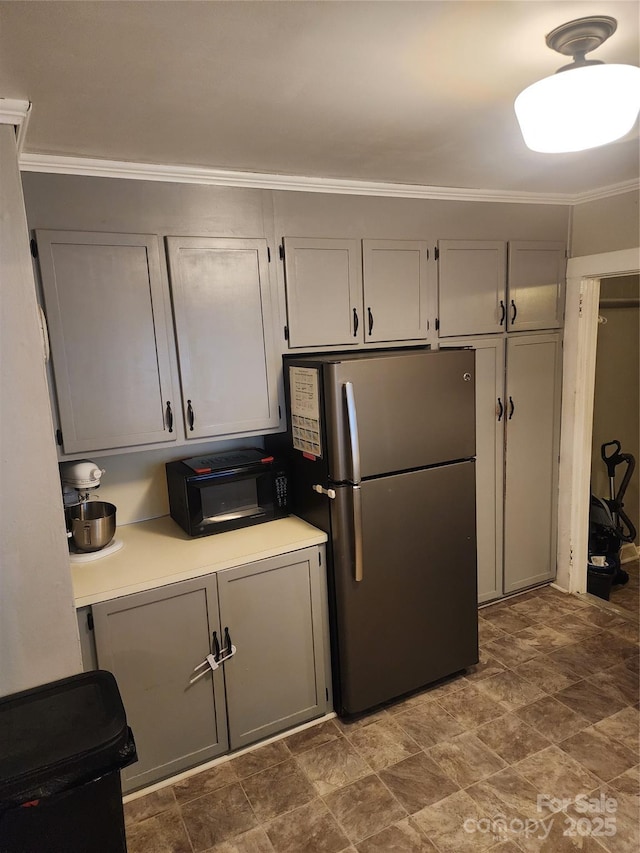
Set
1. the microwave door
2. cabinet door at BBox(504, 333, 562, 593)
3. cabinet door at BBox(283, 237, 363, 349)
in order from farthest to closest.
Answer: cabinet door at BBox(504, 333, 562, 593) → cabinet door at BBox(283, 237, 363, 349) → the microwave door

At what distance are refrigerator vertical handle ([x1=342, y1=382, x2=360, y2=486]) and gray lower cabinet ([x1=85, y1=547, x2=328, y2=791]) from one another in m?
0.39

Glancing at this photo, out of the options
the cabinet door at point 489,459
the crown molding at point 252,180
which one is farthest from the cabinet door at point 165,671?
the cabinet door at point 489,459

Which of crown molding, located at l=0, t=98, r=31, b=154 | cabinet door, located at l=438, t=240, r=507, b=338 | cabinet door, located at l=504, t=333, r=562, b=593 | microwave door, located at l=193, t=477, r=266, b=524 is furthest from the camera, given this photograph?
cabinet door, located at l=504, t=333, r=562, b=593

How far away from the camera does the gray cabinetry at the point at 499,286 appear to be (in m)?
2.93

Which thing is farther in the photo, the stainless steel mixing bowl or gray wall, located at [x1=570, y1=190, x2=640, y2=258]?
gray wall, located at [x1=570, y1=190, x2=640, y2=258]

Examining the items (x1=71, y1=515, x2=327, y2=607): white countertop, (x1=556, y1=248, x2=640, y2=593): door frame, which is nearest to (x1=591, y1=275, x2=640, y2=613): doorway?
(x1=556, y1=248, x2=640, y2=593): door frame

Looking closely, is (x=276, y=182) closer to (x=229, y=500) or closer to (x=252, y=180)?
(x=252, y=180)

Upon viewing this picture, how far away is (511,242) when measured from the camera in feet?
10.0

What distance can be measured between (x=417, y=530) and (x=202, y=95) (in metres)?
1.85

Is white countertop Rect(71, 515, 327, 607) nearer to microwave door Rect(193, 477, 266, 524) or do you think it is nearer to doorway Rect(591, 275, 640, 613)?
microwave door Rect(193, 477, 266, 524)

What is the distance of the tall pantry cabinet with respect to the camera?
299 cm

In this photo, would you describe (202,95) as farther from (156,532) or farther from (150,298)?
(156,532)

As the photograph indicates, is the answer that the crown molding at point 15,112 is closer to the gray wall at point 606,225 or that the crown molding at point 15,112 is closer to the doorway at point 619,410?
the gray wall at point 606,225

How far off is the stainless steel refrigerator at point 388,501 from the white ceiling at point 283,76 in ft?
2.75
